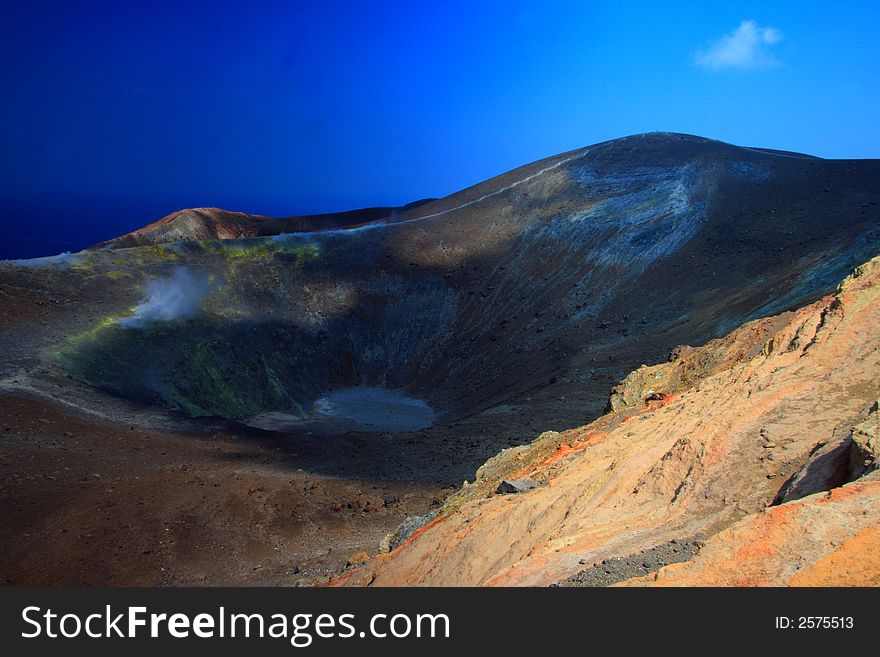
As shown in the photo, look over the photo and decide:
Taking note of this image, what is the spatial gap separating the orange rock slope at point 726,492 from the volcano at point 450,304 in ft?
22.1

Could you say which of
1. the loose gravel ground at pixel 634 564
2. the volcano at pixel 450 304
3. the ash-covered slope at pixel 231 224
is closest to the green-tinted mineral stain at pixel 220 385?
the volcano at pixel 450 304

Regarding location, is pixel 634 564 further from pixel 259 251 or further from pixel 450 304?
pixel 259 251

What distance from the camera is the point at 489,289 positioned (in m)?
37.0

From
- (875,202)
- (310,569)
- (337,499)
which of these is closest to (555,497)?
(310,569)

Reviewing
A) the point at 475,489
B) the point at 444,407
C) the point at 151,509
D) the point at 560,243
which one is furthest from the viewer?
the point at 560,243

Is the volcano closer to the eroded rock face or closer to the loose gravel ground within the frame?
the loose gravel ground

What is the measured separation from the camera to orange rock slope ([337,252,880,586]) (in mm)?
4984

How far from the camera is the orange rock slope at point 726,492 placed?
16.4ft

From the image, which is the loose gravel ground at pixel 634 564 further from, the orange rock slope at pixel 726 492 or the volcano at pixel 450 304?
the volcano at pixel 450 304

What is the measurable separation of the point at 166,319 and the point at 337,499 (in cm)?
1743

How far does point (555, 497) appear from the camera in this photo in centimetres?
848

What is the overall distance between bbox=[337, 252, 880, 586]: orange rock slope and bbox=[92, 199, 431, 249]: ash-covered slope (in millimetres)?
49331

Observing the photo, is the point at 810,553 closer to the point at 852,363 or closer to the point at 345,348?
the point at 852,363

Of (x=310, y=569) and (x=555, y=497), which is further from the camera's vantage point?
(x=310, y=569)
